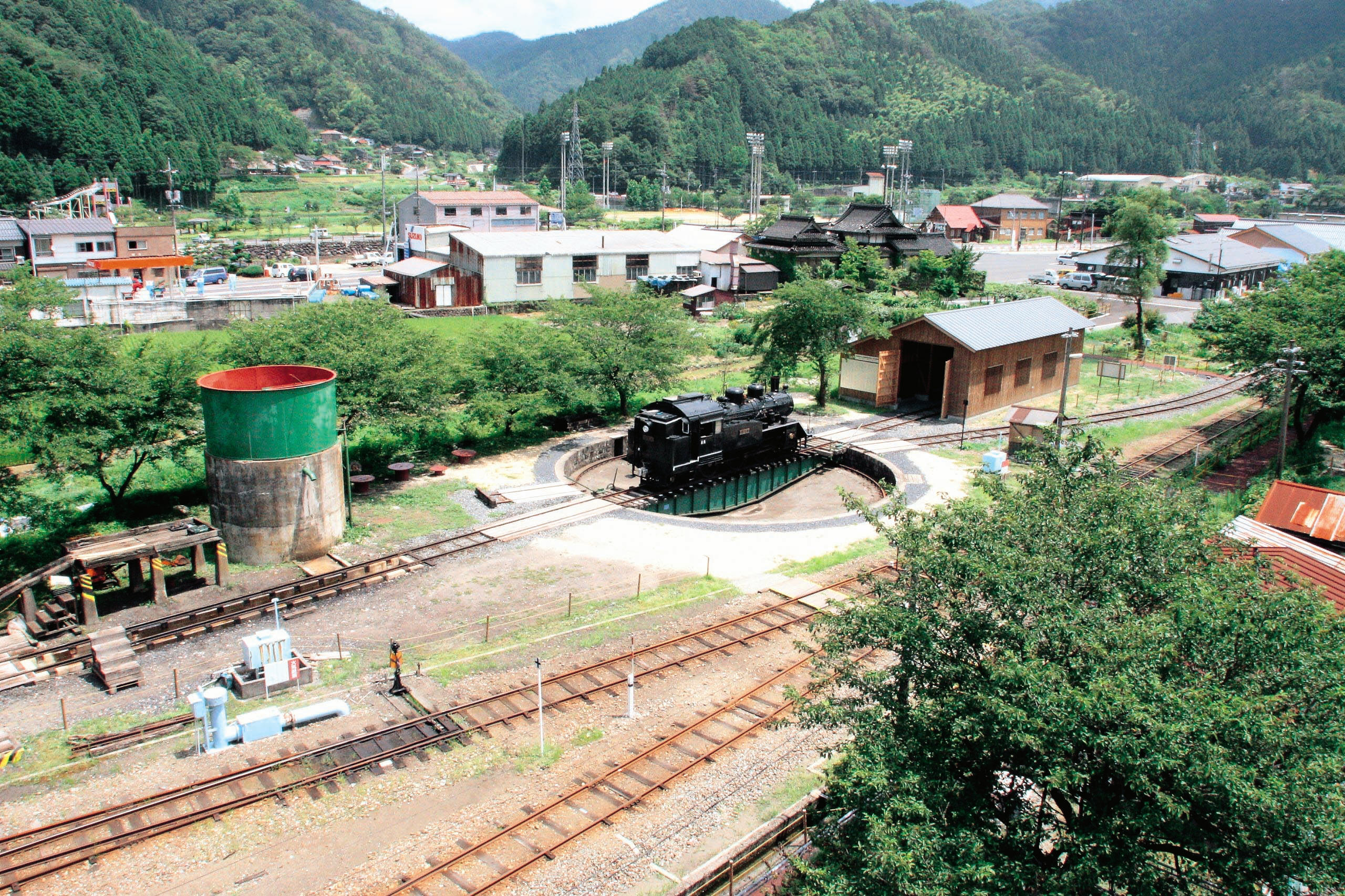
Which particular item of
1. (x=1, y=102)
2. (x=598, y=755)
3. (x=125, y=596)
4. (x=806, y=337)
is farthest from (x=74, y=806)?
(x=1, y=102)

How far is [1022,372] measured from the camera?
1629 inches

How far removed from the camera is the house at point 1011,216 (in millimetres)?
115625

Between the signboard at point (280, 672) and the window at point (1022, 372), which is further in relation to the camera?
the window at point (1022, 372)

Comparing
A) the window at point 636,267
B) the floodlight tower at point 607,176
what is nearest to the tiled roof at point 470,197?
the window at point 636,267

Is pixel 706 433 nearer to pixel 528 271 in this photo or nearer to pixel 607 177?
pixel 528 271

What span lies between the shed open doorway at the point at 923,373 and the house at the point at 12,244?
65.4 m

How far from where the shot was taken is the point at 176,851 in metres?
13.3

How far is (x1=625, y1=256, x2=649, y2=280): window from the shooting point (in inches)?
2670

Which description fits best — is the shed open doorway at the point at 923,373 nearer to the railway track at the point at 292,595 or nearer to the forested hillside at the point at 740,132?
the railway track at the point at 292,595

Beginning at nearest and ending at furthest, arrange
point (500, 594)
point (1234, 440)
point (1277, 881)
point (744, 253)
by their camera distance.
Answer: point (1277, 881)
point (500, 594)
point (1234, 440)
point (744, 253)

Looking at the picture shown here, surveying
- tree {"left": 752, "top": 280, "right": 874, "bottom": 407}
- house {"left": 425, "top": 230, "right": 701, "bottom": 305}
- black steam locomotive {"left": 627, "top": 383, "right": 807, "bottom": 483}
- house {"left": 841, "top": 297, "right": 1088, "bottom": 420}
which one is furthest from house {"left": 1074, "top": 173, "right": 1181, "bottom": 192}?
black steam locomotive {"left": 627, "top": 383, "right": 807, "bottom": 483}

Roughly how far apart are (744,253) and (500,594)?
5978 cm

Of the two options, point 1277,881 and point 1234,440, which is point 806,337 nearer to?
point 1234,440

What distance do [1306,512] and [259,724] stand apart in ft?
80.3
